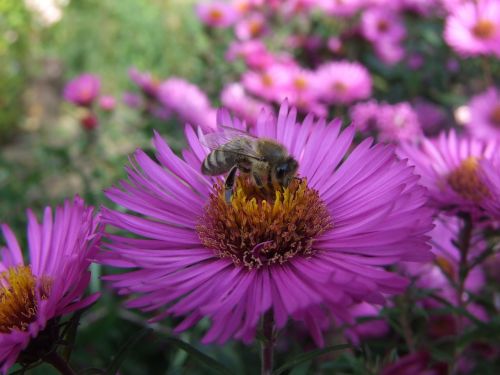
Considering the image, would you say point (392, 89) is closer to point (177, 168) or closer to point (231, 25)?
point (231, 25)

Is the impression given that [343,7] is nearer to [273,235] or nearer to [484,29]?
[484,29]

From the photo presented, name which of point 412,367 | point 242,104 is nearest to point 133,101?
point 242,104

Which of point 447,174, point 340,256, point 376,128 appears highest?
point 376,128

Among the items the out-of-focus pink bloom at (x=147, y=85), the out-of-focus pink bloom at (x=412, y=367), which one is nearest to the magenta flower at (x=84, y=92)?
the out-of-focus pink bloom at (x=147, y=85)

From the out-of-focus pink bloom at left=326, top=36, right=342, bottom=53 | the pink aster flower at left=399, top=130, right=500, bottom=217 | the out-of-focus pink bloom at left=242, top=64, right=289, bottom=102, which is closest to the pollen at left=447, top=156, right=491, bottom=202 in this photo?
the pink aster flower at left=399, top=130, right=500, bottom=217

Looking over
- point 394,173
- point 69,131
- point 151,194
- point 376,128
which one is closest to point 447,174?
point 394,173

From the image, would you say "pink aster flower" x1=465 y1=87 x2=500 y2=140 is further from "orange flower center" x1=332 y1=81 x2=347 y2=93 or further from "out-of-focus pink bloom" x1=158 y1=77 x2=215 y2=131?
"out-of-focus pink bloom" x1=158 y1=77 x2=215 y2=131

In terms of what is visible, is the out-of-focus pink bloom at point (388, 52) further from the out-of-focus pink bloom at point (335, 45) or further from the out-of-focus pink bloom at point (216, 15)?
the out-of-focus pink bloom at point (216, 15)
